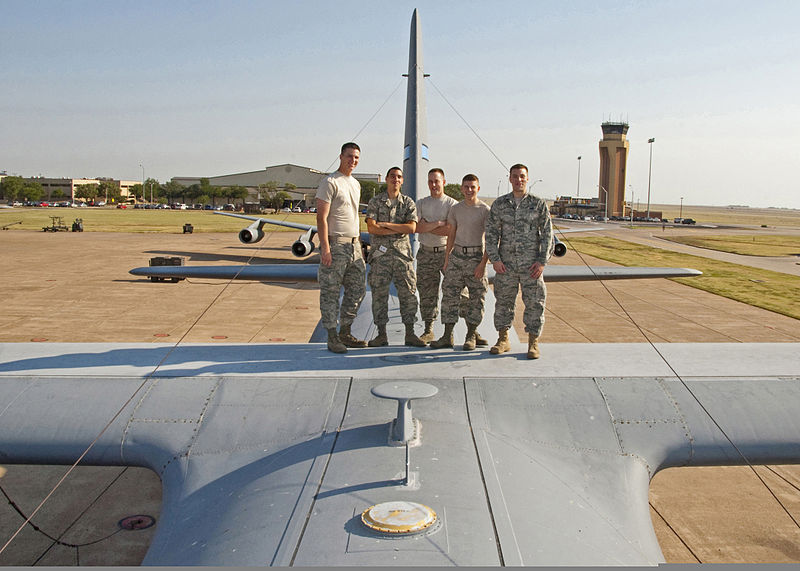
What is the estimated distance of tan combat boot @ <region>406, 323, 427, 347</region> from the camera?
6965 mm

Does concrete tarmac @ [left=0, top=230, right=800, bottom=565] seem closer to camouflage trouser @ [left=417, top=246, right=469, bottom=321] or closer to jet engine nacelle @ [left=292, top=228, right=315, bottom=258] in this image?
camouflage trouser @ [left=417, top=246, right=469, bottom=321]

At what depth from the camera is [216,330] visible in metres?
16.8

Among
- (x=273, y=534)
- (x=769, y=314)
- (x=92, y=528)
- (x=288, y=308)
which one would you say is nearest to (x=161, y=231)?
(x=288, y=308)

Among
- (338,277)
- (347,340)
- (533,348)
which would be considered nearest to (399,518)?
(533,348)

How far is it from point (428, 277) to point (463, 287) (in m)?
0.52

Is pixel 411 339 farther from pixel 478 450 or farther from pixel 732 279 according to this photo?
pixel 732 279

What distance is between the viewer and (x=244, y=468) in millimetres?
4543

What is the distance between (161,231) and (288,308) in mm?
44975

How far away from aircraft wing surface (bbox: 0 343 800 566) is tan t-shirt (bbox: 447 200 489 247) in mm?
1247

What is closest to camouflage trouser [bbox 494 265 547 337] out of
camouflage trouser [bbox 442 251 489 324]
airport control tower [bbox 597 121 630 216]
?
camouflage trouser [bbox 442 251 489 324]

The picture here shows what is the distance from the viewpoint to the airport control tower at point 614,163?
14588 cm

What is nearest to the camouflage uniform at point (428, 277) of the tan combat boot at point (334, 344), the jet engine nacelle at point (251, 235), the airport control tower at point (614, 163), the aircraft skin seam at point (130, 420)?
the tan combat boot at point (334, 344)

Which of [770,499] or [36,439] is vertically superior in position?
[36,439]

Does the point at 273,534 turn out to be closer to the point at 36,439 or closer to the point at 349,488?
the point at 349,488
